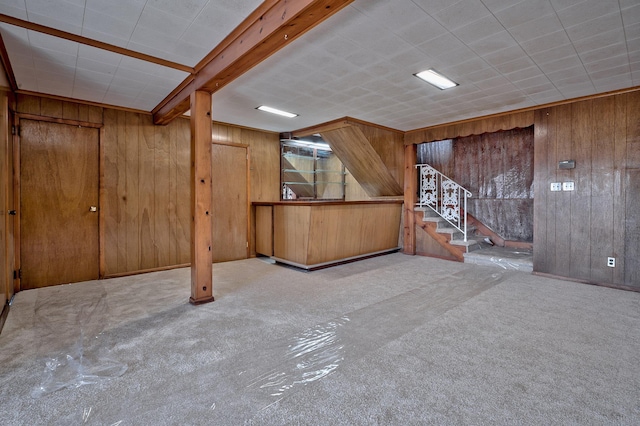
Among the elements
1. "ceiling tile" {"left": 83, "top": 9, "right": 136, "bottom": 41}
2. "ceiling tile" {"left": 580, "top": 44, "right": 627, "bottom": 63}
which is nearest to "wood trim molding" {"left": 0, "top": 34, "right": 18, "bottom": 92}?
"ceiling tile" {"left": 83, "top": 9, "right": 136, "bottom": 41}

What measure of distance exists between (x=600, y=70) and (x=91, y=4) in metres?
4.56

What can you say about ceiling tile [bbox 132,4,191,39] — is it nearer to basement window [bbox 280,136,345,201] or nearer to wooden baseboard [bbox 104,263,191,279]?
wooden baseboard [bbox 104,263,191,279]

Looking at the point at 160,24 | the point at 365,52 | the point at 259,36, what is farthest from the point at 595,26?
the point at 160,24

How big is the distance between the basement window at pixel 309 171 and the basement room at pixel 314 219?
49cm

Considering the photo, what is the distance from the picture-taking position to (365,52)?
2863 millimetres

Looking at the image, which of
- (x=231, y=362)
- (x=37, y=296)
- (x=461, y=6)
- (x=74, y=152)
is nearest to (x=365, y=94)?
(x=461, y=6)

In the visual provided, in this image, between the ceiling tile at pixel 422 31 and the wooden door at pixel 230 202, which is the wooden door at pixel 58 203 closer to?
the wooden door at pixel 230 202

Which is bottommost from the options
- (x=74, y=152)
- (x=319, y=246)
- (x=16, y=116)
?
(x=319, y=246)

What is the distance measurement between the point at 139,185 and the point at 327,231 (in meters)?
2.86

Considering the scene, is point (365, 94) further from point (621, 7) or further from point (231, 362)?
point (231, 362)

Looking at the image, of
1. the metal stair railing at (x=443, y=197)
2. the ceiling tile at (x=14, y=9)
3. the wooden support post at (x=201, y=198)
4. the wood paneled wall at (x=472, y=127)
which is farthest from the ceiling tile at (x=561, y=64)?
the ceiling tile at (x=14, y=9)

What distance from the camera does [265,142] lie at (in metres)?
6.10

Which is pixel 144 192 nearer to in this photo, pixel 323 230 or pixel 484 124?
pixel 323 230

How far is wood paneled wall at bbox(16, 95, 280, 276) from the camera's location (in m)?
4.33
